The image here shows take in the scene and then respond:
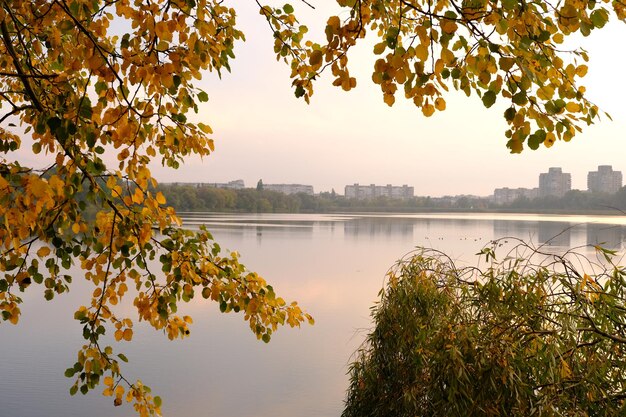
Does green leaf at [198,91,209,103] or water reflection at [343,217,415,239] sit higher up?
green leaf at [198,91,209,103]

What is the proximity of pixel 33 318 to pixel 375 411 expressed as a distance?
→ 932 cm

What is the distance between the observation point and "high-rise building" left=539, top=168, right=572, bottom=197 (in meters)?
61.3

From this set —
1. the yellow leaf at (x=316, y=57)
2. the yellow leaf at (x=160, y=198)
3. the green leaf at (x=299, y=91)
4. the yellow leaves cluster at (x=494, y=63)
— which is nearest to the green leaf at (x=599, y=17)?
the yellow leaves cluster at (x=494, y=63)

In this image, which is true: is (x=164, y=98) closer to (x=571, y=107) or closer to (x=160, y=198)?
(x=160, y=198)

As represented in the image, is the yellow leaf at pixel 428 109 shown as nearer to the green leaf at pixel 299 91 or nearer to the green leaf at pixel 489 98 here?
the green leaf at pixel 489 98

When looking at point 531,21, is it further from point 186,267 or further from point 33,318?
point 33,318

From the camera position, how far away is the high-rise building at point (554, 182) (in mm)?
61309

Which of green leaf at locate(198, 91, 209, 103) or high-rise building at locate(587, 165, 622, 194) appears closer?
green leaf at locate(198, 91, 209, 103)

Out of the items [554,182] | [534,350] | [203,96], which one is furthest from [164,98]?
[554,182]

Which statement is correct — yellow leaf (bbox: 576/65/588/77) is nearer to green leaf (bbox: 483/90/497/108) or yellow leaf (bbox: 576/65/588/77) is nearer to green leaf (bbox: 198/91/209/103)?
green leaf (bbox: 483/90/497/108)

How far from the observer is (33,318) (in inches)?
449

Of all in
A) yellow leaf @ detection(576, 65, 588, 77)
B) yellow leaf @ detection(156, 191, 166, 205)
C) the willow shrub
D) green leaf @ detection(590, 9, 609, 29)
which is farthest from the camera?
the willow shrub

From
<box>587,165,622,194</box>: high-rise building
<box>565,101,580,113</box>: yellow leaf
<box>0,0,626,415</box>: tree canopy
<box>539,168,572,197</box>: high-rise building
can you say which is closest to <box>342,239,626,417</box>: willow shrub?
<box>0,0,626,415</box>: tree canopy

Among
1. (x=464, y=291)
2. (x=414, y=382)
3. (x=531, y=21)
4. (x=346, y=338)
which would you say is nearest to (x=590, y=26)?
(x=531, y=21)
